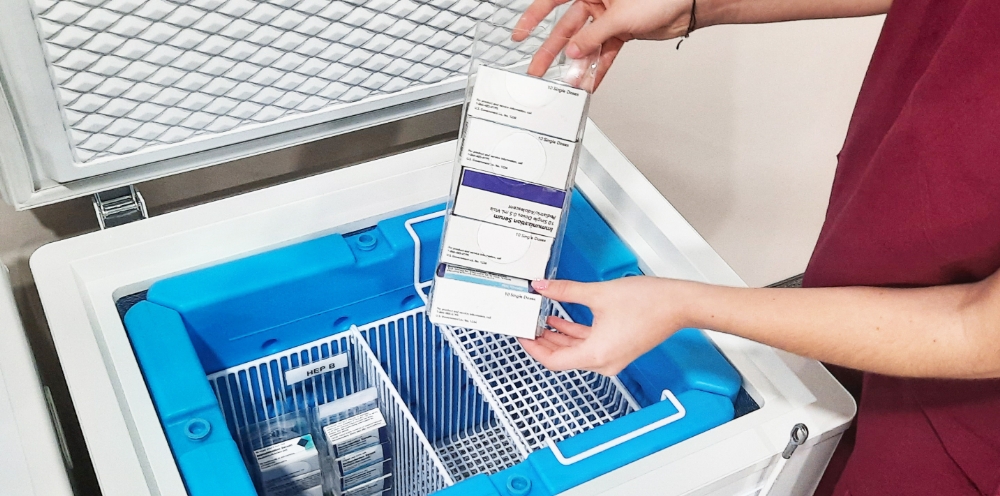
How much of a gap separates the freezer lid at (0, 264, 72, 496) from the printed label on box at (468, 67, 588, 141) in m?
0.42

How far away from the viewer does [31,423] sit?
63 cm

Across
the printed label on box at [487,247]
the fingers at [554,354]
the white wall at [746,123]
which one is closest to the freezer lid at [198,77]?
the printed label on box at [487,247]

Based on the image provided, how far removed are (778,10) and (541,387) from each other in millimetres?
448

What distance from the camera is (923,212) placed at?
62 centimetres

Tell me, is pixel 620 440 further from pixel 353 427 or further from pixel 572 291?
pixel 353 427

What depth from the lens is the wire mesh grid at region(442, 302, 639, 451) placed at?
32.6 inches

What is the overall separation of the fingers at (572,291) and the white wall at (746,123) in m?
0.78

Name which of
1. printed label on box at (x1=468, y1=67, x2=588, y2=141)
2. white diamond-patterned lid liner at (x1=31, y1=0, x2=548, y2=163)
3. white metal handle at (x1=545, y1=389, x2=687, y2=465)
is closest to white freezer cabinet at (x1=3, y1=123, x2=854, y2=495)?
white metal handle at (x1=545, y1=389, x2=687, y2=465)

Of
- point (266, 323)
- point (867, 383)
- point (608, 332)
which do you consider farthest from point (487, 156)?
point (867, 383)

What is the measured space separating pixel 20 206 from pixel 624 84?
95 centimetres

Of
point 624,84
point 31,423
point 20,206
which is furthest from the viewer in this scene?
point 624,84

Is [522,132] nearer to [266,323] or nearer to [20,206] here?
[266,323]

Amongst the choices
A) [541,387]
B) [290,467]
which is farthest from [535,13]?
[290,467]

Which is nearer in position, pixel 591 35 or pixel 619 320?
pixel 619 320
